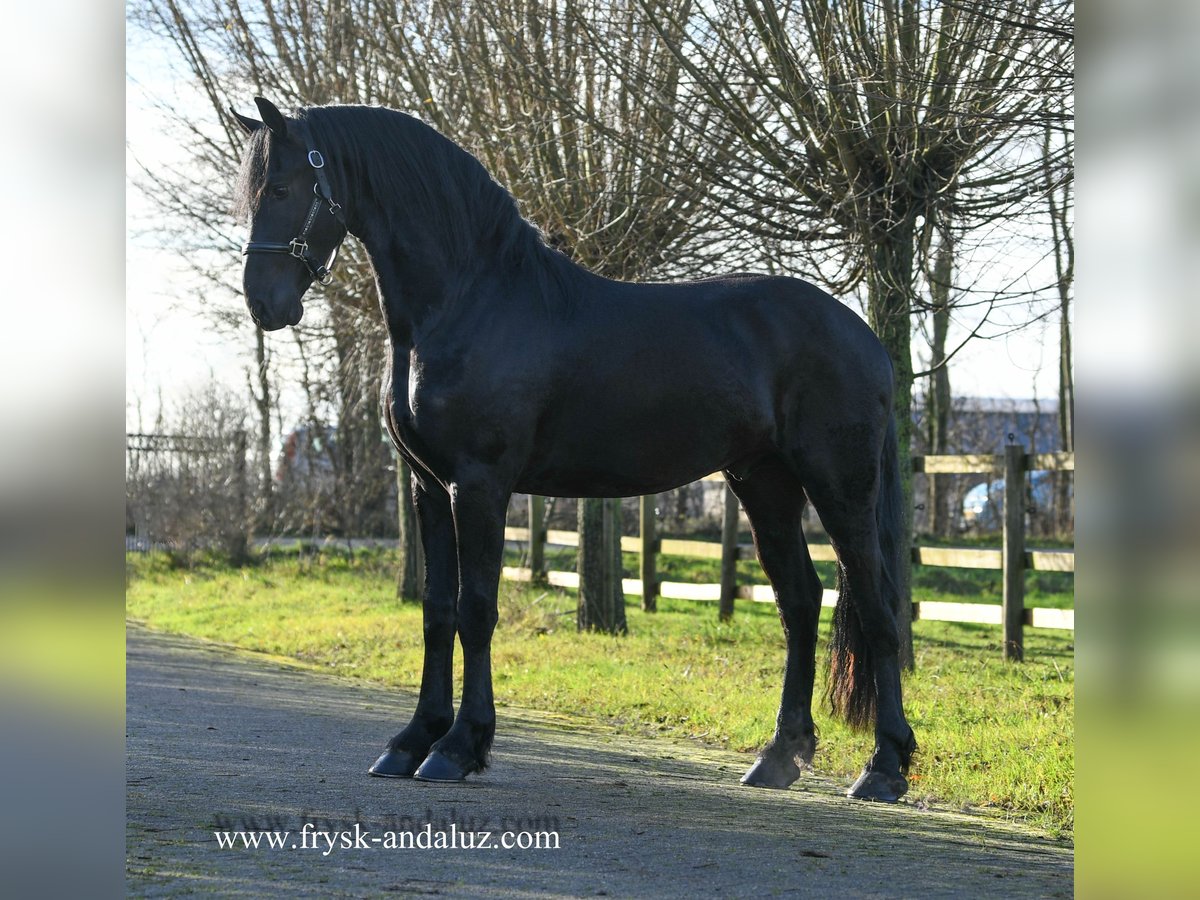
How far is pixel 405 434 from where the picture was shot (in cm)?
499

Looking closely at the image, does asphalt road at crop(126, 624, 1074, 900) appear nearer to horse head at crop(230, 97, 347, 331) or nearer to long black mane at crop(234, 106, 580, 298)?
horse head at crop(230, 97, 347, 331)

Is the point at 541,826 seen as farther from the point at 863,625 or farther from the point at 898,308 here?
the point at 898,308

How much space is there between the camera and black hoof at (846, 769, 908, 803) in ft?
16.6

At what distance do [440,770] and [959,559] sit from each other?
7.40 metres

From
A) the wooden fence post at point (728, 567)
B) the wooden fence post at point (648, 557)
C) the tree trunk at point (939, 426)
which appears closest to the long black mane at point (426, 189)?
the wooden fence post at point (728, 567)

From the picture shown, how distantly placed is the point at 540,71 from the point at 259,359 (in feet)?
38.7

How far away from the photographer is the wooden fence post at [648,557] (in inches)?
537

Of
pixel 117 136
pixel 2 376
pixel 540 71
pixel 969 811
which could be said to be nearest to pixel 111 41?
pixel 117 136

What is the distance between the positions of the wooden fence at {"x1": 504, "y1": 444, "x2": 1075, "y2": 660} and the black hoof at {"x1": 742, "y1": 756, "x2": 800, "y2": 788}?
12.6 ft

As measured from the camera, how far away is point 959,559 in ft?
36.8

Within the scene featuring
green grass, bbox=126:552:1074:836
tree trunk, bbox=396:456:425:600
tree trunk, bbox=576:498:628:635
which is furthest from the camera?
tree trunk, bbox=396:456:425:600

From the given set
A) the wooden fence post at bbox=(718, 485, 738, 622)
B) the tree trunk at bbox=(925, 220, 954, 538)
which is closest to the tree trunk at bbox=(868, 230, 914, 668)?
the wooden fence post at bbox=(718, 485, 738, 622)

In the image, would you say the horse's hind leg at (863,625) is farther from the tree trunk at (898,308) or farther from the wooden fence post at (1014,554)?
the wooden fence post at (1014,554)

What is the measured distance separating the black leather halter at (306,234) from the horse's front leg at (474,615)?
3.50ft
